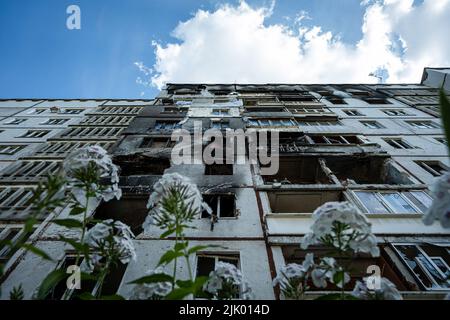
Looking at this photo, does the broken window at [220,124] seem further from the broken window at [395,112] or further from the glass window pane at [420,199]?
the broken window at [395,112]

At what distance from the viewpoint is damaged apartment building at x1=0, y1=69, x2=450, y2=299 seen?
8008 millimetres

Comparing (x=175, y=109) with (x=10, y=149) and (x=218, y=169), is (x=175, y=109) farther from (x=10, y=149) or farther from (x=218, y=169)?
(x=10, y=149)

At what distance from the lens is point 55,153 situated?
55.8 feet

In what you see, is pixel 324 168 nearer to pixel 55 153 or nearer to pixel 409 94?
pixel 55 153

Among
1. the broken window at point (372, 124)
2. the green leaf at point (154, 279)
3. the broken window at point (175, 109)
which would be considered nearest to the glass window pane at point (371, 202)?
the green leaf at point (154, 279)

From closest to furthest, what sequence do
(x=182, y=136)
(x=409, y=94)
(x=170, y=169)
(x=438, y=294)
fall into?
(x=438, y=294) → (x=170, y=169) → (x=182, y=136) → (x=409, y=94)

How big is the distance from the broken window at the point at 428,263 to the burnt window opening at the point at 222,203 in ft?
19.3

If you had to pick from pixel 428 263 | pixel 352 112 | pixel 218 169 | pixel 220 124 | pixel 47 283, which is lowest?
pixel 428 263

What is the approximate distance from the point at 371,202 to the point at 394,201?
41.1 inches

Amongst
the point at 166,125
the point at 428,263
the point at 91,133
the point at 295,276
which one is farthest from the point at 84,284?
the point at 91,133

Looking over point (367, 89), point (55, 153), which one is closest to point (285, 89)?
point (367, 89)

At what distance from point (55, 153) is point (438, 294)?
20257mm

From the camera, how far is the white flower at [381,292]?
2912mm

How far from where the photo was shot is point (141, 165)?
13.8 m
